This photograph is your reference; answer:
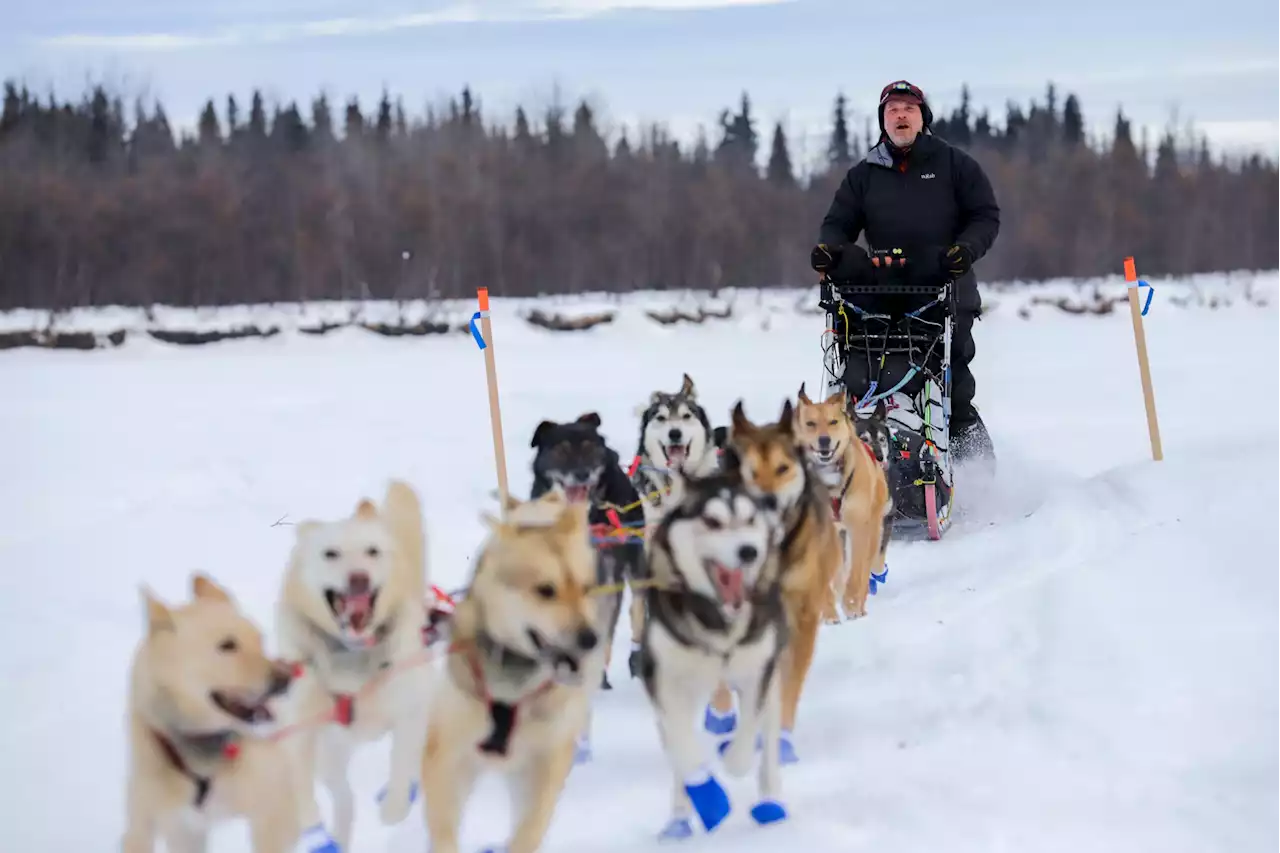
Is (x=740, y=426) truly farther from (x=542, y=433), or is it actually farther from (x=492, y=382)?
(x=492, y=382)

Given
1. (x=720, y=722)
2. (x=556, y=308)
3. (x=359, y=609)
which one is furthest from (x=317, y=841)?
(x=556, y=308)

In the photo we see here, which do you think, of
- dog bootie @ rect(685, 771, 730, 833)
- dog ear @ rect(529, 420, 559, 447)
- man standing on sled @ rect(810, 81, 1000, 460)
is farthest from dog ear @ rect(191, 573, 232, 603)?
man standing on sled @ rect(810, 81, 1000, 460)

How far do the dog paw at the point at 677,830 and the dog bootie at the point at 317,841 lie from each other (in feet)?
2.45

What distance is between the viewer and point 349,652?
8.05 feet

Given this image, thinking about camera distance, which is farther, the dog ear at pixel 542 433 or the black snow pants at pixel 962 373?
the black snow pants at pixel 962 373

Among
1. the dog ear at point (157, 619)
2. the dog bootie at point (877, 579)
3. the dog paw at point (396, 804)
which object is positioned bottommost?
the dog bootie at point (877, 579)

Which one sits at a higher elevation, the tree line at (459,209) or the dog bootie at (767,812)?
the tree line at (459,209)

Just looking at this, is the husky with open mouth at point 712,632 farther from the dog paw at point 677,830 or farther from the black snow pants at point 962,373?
the black snow pants at point 962,373

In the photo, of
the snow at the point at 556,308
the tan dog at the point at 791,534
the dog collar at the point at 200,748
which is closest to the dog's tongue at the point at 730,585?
the tan dog at the point at 791,534

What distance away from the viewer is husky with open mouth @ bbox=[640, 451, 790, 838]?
8.85ft

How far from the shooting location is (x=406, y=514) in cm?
269

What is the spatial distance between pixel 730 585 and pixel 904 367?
12.0 feet

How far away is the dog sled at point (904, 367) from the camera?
5957 millimetres

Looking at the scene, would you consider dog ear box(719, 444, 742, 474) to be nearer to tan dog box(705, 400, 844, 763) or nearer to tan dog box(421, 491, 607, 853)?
tan dog box(705, 400, 844, 763)
